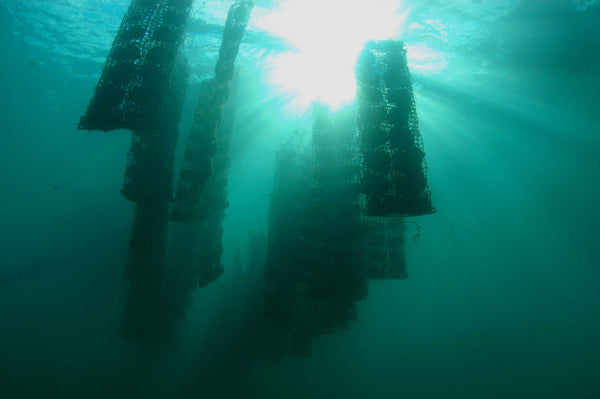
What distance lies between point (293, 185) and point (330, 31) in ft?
21.9

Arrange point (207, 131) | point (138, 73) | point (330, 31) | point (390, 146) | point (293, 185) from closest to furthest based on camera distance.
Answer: point (390, 146) < point (138, 73) < point (207, 131) < point (293, 185) < point (330, 31)

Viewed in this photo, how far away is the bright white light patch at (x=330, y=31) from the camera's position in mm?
9008

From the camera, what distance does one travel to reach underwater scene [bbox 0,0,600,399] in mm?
4621

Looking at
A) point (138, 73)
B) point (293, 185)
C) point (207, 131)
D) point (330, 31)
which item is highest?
point (330, 31)

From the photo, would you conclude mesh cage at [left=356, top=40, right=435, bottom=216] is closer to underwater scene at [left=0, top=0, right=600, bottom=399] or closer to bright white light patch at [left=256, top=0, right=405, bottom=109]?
underwater scene at [left=0, top=0, right=600, bottom=399]

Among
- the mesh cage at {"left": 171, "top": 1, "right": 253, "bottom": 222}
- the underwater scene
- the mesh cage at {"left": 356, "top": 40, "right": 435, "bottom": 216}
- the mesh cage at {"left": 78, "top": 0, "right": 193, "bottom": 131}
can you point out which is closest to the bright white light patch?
the underwater scene

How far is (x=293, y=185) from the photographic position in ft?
26.4

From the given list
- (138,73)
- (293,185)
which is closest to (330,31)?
(293,185)

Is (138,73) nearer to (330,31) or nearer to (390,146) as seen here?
(390,146)

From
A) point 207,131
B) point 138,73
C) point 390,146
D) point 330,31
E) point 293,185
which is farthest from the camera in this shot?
point 330,31

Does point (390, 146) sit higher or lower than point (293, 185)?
lower

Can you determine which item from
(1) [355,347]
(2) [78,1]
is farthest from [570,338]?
(2) [78,1]

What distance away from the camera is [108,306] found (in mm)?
18125

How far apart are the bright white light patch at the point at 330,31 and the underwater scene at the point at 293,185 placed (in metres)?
0.09
